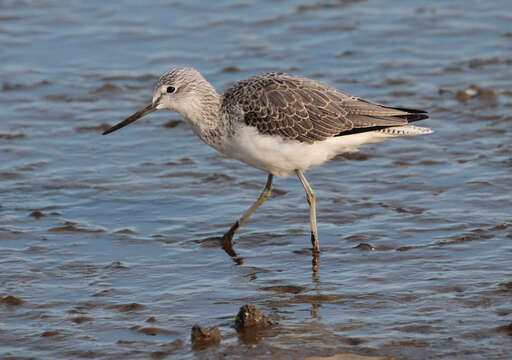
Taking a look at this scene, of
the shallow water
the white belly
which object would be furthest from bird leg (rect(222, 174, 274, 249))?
the white belly

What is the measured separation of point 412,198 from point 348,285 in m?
2.30

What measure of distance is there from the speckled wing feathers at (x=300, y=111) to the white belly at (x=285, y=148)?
8cm

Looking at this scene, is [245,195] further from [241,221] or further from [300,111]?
[300,111]

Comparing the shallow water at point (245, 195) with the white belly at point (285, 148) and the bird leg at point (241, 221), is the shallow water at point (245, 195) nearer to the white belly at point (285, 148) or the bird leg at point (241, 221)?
the bird leg at point (241, 221)

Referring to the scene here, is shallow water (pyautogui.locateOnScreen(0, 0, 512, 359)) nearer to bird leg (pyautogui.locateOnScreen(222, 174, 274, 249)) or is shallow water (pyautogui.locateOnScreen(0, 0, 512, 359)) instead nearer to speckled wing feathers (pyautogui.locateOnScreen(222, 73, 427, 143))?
bird leg (pyautogui.locateOnScreen(222, 174, 274, 249))

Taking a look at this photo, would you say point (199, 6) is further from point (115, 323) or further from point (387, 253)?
point (115, 323)

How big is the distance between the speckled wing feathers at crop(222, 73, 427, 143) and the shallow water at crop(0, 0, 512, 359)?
1115 millimetres

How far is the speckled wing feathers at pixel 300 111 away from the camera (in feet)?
29.3

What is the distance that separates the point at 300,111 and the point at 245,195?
5.63 feet

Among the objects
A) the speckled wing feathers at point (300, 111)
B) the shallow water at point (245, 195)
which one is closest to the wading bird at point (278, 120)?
the speckled wing feathers at point (300, 111)

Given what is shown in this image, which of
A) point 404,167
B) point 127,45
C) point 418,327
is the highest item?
point 127,45

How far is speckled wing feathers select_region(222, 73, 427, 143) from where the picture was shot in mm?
8945

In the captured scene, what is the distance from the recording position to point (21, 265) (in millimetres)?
8648

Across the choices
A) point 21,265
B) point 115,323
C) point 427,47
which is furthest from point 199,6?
point 115,323
